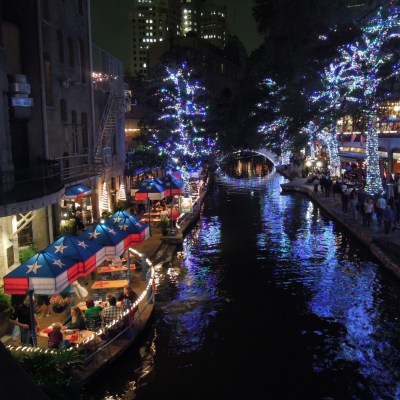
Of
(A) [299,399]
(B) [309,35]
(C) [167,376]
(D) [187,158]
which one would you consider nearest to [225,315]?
(C) [167,376]

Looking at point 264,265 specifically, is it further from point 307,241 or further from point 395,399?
point 395,399

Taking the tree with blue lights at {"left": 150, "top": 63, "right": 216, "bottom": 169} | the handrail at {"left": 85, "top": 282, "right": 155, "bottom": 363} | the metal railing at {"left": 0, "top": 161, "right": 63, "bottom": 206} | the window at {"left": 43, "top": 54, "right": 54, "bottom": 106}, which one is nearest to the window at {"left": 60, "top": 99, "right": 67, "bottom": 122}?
the window at {"left": 43, "top": 54, "right": 54, "bottom": 106}

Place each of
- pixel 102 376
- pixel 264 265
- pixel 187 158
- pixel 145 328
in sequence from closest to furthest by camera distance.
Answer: pixel 102 376 → pixel 145 328 → pixel 264 265 → pixel 187 158

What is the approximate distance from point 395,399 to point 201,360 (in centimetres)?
515

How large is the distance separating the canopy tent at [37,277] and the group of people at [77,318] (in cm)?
101

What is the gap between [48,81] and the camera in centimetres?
2347

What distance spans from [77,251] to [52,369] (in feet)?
14.5

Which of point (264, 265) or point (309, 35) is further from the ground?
point (309, 35)

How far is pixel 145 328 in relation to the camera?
15.4 metres

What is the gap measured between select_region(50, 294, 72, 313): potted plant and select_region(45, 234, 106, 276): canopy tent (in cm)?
206

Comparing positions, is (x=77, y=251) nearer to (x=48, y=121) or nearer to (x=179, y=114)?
(x=48, y=121)

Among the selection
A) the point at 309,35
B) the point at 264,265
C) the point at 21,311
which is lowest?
the point at 264,265

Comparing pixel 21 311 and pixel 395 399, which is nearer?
pixel 395 399

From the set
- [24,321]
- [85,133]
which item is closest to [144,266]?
[24,321]
